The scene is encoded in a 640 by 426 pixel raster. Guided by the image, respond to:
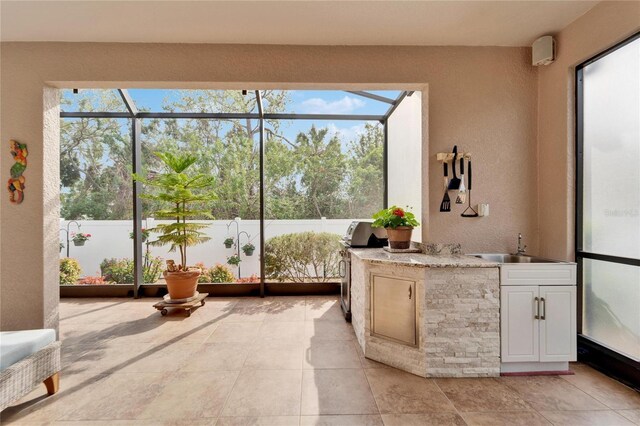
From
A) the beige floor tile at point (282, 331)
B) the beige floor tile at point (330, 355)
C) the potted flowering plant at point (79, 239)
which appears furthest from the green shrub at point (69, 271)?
the beige floor tile at point (330, 355)

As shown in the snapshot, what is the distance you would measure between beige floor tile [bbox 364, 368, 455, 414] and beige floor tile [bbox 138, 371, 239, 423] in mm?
1097

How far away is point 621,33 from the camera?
7.35ft

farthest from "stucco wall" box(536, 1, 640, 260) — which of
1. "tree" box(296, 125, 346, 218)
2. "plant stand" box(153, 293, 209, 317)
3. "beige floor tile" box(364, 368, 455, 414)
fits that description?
"plant stand" box(153, 293, 209, 317)

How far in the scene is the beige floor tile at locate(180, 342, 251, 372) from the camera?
2.55 metres

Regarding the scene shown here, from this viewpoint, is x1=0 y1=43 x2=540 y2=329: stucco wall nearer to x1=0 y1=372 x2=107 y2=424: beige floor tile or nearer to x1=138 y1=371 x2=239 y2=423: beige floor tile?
x1=0 y1=372 x2=107 y2=424: beige floor tile

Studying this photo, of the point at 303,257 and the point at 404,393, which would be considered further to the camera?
the point at 303,257

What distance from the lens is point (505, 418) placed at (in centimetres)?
190

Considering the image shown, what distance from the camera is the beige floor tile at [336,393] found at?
1.99 meters

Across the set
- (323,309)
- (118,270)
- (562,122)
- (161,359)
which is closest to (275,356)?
(161,359)

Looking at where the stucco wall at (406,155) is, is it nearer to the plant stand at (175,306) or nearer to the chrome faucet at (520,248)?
the chrome faucet at (520,248)

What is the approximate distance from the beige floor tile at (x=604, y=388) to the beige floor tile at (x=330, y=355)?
168cm

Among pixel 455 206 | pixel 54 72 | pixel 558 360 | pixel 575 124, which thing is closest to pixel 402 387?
pixel 558 360

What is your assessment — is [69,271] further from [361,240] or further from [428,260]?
[428,260]

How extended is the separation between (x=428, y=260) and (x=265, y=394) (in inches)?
65.0
